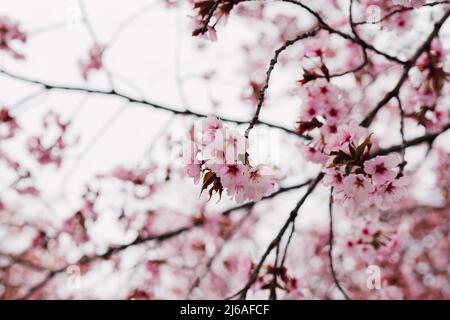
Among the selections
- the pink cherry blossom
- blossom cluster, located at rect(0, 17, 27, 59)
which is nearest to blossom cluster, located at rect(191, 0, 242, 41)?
the pink cherry blossom

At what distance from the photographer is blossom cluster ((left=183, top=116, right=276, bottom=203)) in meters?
1.69

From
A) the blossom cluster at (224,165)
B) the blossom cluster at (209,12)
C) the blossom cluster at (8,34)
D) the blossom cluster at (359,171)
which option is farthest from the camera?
the blossom cluster at (8,34)

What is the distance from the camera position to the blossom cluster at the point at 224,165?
169 cm

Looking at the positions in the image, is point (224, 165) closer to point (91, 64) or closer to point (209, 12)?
point (209, 12)

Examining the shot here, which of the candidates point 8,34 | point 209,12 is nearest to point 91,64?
point 8,34

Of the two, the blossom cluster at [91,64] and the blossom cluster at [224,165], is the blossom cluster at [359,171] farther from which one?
the blossom cluster at [91,64]

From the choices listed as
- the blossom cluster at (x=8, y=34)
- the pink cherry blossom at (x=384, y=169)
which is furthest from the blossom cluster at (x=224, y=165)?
the blossom cluster at (x=8, y=34)

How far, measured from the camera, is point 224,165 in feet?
5.57

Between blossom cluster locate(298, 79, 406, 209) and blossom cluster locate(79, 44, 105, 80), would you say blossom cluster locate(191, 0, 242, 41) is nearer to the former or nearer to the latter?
blossom cluster locate(298, 79, 406, 209)

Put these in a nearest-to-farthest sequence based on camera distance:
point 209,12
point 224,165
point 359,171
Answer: point 224,165 → point 359,171 → point 209,12
